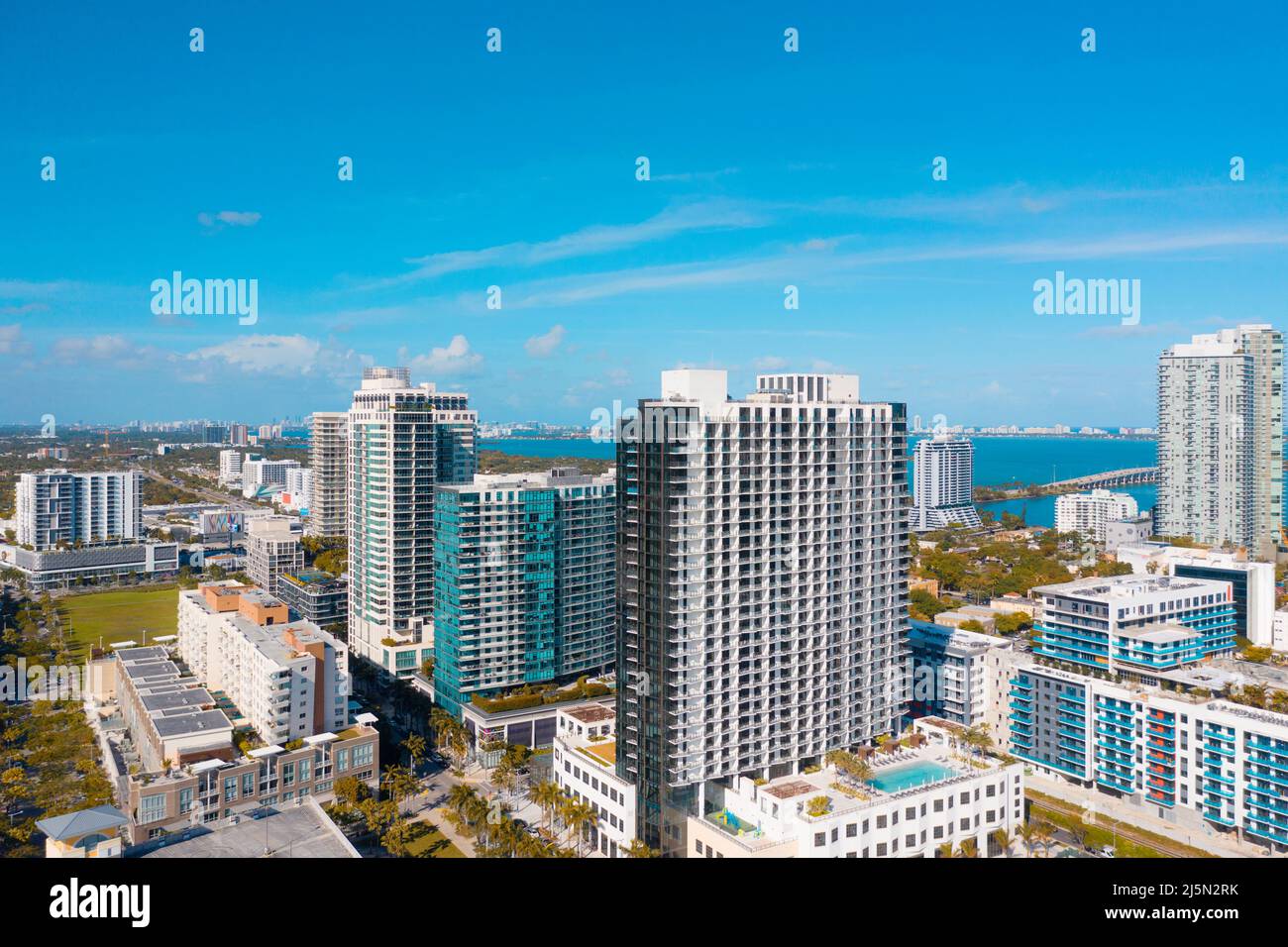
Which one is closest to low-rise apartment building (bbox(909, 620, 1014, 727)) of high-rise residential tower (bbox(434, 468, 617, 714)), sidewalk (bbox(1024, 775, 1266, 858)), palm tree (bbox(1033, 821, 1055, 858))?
sidewalk (bbox(1024, 775, 1266, 858))

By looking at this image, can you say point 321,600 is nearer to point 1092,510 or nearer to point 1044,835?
point 1044,835

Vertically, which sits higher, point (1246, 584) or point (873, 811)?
point (1246, 584)

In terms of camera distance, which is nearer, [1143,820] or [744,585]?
[744,585]

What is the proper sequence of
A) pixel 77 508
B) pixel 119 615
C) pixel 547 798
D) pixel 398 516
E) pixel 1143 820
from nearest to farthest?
pixel 547 798 → pixel 1143 820 → pixel 398 516 → pixel 119 615 → pixel 77 508

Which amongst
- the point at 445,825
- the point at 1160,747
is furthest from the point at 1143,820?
the point at 445,825

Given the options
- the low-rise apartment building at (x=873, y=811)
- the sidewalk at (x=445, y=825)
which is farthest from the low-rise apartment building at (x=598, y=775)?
the sidewalk at (x=445, y=825)

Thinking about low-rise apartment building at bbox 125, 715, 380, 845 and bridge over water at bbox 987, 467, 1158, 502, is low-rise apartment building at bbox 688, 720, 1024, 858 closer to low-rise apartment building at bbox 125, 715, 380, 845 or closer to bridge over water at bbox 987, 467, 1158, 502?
low-rise apartment building at bbox 125, 715, 380, 845
